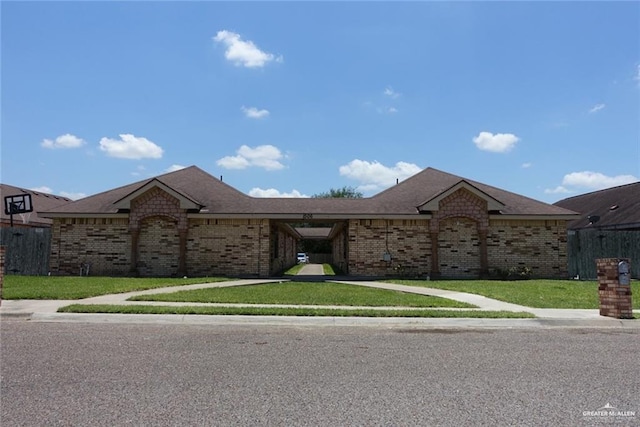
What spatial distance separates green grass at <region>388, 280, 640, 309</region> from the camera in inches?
478

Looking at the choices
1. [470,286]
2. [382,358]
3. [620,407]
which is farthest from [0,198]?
[620,407]

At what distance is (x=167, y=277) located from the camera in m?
20.3

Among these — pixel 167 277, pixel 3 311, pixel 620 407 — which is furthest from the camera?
pixel 167 277

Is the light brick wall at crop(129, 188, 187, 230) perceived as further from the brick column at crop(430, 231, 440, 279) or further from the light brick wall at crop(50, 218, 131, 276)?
the brick column at crop(430, 231, 440, 279)

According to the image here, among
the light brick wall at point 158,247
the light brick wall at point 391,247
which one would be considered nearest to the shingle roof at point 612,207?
the light brick wall at point 391,247

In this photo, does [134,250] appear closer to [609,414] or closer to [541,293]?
[541,293]

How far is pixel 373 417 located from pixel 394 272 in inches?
671

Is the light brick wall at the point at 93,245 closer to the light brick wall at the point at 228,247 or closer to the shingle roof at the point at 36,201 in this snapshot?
the light brick wall at the point at 228,247

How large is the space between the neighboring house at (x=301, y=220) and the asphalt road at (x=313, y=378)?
12346 millimetres

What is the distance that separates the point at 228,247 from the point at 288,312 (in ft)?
37.0

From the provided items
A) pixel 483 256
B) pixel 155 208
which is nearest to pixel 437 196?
pixel 483 256

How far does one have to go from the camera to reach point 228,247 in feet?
68.7

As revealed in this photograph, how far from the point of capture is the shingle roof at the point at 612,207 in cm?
2594

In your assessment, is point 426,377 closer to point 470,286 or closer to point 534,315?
point 534,315
